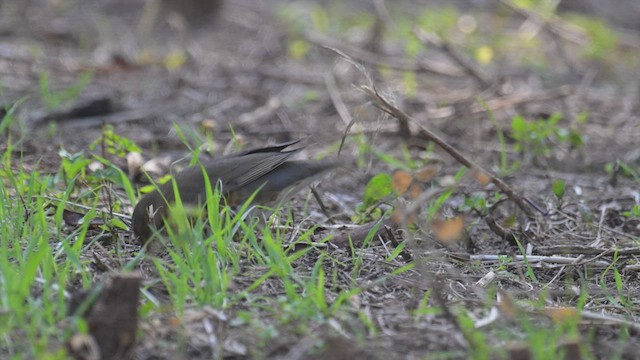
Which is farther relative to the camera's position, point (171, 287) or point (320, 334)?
point (171, 287)

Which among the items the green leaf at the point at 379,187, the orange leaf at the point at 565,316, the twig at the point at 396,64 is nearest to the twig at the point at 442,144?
the green leaf at the point at 379,187

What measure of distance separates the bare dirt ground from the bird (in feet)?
0.96

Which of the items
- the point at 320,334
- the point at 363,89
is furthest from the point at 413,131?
the point at 320,334

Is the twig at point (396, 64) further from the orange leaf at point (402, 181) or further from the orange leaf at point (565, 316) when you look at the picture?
the orange leaf at point (565, 316)

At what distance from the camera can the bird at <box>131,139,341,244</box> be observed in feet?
15.3

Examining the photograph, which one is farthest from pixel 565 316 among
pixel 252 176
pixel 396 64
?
pixel 396 64

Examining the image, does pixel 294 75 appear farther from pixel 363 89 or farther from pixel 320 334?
pixel 320 334

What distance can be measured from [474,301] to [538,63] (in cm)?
630

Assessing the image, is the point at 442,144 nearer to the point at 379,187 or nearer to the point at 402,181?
the point at 379,187

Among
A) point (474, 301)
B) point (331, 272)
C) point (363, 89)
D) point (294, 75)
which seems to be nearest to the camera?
point (474, 301)

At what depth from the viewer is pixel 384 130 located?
6750mm

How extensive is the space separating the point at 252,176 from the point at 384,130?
2019mm

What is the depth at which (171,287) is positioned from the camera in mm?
3654

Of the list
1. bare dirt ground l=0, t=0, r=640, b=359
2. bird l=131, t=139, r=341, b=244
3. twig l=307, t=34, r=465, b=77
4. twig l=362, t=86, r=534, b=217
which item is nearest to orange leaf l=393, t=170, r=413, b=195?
bare dirt ground l=0, t=0, r=640, b=359
